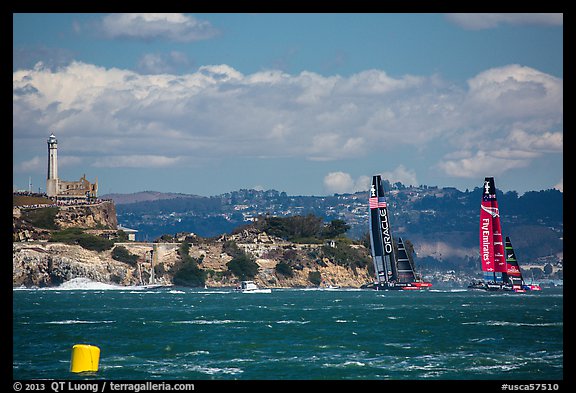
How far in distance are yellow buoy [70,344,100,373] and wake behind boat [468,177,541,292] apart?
434ft

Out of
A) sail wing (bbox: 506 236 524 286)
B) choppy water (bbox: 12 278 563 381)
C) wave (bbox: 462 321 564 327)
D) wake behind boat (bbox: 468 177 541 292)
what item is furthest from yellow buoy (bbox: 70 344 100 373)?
sail wing (bbox: 506 236 524 286)

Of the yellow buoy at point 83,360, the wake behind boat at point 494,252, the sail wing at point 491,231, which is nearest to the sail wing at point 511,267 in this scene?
the wake behind boat at point 494,252

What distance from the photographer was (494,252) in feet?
601

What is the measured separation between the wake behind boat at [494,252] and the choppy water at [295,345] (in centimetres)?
6856

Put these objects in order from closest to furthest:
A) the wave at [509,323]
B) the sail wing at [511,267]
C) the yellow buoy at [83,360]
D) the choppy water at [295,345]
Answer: the yellow buoy at [83,360] < the choppy water at [295,345] < the wave at [509,323] < the sail wing at [511,267]

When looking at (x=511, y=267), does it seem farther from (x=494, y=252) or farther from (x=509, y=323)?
(x=509, y=323)

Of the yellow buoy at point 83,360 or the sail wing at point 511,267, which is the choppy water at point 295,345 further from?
the sail wing at point 511,267

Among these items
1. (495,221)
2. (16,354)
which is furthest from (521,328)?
(495,221)

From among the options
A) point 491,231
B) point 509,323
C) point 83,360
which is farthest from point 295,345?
point 491,231

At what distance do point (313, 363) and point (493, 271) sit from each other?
13165 cm

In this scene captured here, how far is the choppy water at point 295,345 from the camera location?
2176 inches

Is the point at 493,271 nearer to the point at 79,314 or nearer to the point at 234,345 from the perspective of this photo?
the point at 79,314
